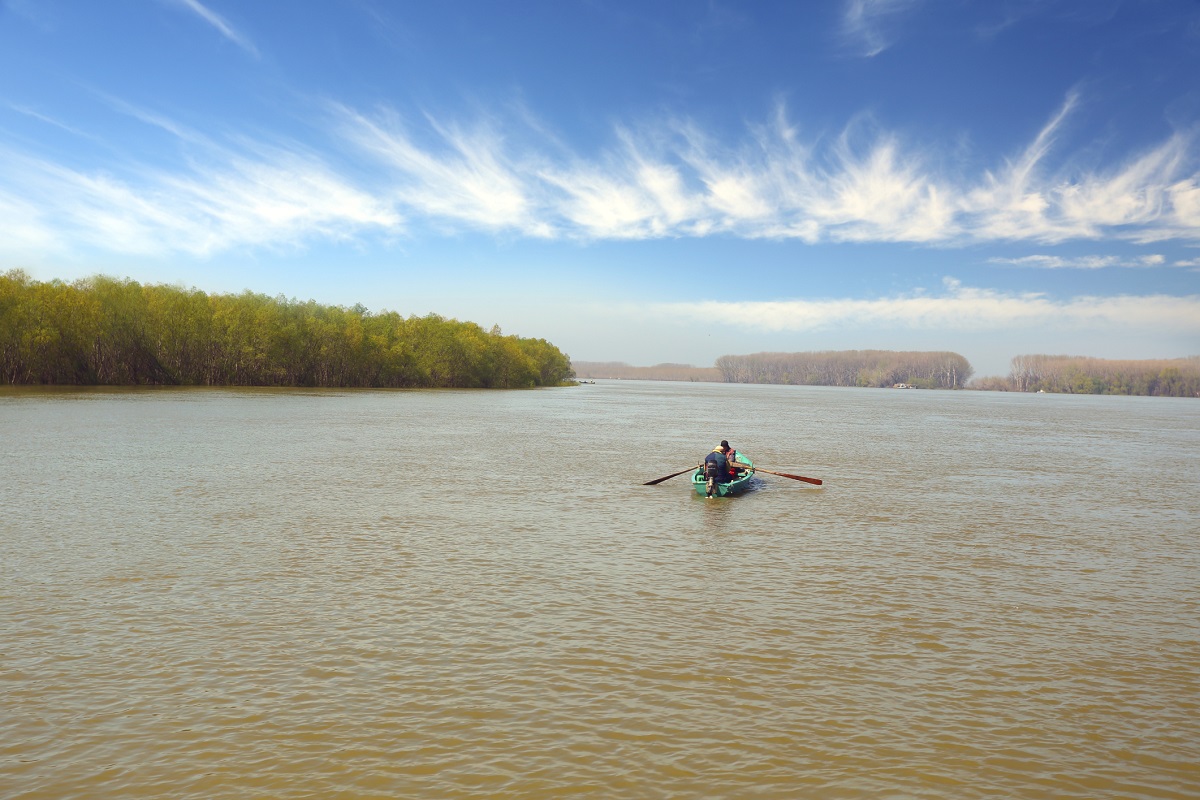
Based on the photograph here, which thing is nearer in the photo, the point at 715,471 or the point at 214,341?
the point at 715,471

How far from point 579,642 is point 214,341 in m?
98.6

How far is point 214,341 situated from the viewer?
314 feet

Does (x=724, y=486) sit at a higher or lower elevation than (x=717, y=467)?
lower

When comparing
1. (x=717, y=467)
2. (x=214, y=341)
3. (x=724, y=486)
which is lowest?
(x=724, y=486)

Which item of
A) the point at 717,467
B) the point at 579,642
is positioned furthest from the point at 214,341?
the point at 579,642

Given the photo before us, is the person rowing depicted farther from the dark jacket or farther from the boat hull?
the boat hull

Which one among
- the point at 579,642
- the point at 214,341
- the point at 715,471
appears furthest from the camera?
the point at 214,341

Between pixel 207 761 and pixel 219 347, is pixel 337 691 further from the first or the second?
pixel 219 347

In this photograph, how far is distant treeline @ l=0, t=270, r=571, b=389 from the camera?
76938 millimetres

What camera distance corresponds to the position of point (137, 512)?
719 inches

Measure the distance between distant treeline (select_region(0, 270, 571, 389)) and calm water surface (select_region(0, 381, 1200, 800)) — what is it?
6429 cm

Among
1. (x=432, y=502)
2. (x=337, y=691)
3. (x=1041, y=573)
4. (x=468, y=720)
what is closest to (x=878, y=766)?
(x=468, y=720)

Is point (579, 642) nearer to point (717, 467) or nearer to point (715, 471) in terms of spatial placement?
point (715, 471)

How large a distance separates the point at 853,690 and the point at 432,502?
14394 mm
